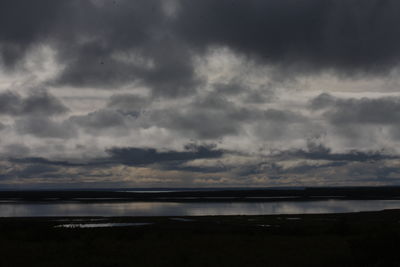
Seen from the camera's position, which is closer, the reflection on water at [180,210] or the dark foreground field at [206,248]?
the dark foreground field at [206,248]

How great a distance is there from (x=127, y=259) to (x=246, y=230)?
2213 cm

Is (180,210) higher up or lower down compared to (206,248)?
higher up

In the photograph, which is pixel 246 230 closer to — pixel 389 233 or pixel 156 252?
pixel 156 252

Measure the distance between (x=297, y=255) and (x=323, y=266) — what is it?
15.3 feet

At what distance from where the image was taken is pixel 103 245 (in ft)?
124

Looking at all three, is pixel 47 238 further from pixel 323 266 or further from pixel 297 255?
pixel 323 266

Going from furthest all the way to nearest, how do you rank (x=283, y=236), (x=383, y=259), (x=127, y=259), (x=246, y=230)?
(x=246, y=230) < (x=283, y=236) < (x=127, y=259) < (x=383, y=259)

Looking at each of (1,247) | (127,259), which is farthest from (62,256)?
(1,247)

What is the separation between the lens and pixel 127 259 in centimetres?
3130

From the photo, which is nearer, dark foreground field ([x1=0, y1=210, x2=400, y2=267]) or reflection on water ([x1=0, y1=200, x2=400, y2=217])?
dark foreground field ([x1=0, y1=210, x2=400, y2=267])

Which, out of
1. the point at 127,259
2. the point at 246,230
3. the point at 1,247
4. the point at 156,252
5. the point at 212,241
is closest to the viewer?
the point at 127,259

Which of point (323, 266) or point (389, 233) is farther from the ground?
point (389, 233)

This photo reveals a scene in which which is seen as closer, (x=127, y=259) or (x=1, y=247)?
(x=127, y=259)

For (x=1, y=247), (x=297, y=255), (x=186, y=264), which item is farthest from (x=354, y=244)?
(x=1, y=247)
